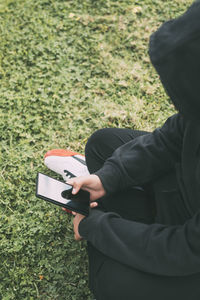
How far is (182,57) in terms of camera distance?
1.20 metres

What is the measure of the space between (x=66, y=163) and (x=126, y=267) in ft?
3.76

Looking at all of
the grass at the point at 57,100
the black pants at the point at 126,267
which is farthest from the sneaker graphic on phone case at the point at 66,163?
the black pants at the point at 126,267

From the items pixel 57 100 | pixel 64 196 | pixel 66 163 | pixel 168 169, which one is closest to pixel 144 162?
pixel 168 169

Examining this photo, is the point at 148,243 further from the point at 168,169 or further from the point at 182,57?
the point at 182,57

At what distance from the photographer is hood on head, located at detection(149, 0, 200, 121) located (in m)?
1.17

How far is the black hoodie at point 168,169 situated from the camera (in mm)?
1213

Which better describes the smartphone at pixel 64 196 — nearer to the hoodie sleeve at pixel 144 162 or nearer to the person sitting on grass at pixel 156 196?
the person sitting on grass at pixel 156 196

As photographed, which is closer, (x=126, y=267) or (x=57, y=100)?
(x=126, y=267)

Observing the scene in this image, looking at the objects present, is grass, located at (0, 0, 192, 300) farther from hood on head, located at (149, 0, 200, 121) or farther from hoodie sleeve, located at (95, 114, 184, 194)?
hood on head, located at (149, 0, 200, 121)

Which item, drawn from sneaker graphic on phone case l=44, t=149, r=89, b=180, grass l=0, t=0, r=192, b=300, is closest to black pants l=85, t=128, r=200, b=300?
sneaker graphic on phone case l=44, t=149, r=89, b=180

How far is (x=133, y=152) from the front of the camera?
2.02m

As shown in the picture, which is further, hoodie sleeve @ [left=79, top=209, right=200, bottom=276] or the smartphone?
the smartphone

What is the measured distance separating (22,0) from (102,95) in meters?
1.65

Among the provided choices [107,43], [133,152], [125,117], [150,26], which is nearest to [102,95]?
[125,117]
